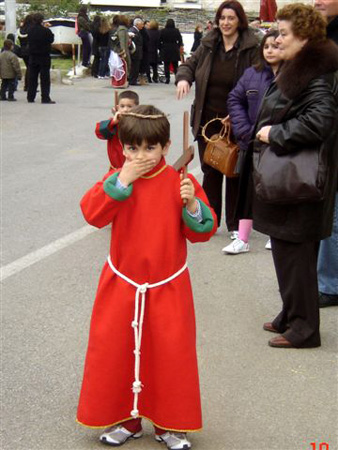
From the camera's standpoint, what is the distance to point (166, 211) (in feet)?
11.6

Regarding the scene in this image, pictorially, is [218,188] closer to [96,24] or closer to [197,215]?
[197,215]

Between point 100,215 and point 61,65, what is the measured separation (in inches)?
1001

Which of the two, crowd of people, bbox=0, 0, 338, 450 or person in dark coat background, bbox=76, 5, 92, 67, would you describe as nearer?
crowd of people, bbox=0, 0, 338, 450

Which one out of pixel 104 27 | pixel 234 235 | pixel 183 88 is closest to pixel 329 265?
pixel 234 235

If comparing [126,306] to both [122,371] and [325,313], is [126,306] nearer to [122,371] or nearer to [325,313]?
[122,371]

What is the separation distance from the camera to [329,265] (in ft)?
18.7

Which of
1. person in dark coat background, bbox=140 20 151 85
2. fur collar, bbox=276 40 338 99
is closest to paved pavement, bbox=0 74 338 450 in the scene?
fur collar, bbox=276 40 338 99

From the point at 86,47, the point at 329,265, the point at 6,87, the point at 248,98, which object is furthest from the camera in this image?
the point at 86,47

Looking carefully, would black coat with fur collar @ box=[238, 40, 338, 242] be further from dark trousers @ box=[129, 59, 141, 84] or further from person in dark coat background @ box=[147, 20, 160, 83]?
person in dark coat background @ box=[147, 20, 160, 83]

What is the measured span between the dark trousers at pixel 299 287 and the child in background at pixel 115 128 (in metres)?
2.26

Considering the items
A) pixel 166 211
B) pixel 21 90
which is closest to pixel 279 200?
pixel 166 211

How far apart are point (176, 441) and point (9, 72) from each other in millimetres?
15805

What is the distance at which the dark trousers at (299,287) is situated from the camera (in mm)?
4785

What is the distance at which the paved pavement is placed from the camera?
402 cm
